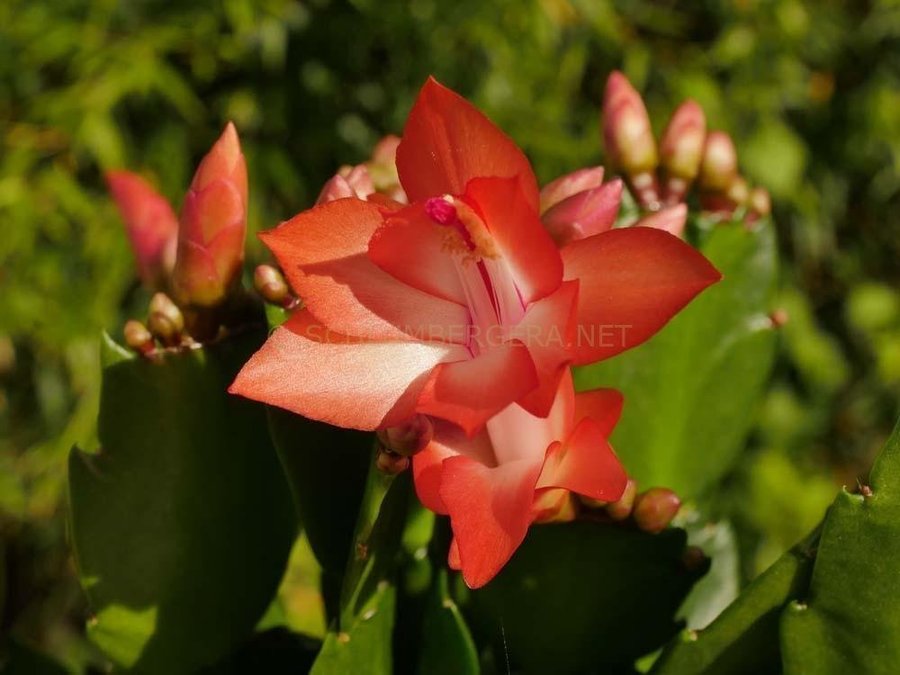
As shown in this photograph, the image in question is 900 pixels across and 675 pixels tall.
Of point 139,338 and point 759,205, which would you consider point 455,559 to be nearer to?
point 139,338

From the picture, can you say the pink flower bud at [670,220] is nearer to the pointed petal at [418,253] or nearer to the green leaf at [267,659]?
the pointed petal at [418,253]

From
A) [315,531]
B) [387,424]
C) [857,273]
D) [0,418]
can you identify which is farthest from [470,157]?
[857,273]

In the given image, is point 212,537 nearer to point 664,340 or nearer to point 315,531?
point 315,531

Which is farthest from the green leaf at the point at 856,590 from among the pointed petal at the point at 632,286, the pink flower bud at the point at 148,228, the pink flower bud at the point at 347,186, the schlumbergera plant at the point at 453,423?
the pink flower bud at the point at 148,228

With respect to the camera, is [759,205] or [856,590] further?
[759,205]

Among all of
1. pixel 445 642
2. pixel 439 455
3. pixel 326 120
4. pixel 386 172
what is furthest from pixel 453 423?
pixel 326 120

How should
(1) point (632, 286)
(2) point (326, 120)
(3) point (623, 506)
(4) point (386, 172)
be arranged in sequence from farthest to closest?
(2) point (326, 120) < (4) point (386, 172) < (3) point (623, 506) < (1) point (632, 286)

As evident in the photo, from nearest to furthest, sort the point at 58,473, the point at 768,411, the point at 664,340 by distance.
A: the point at 664,340 < the point at 58,473 < the point at 768,411

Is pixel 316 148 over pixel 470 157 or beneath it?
beneath
